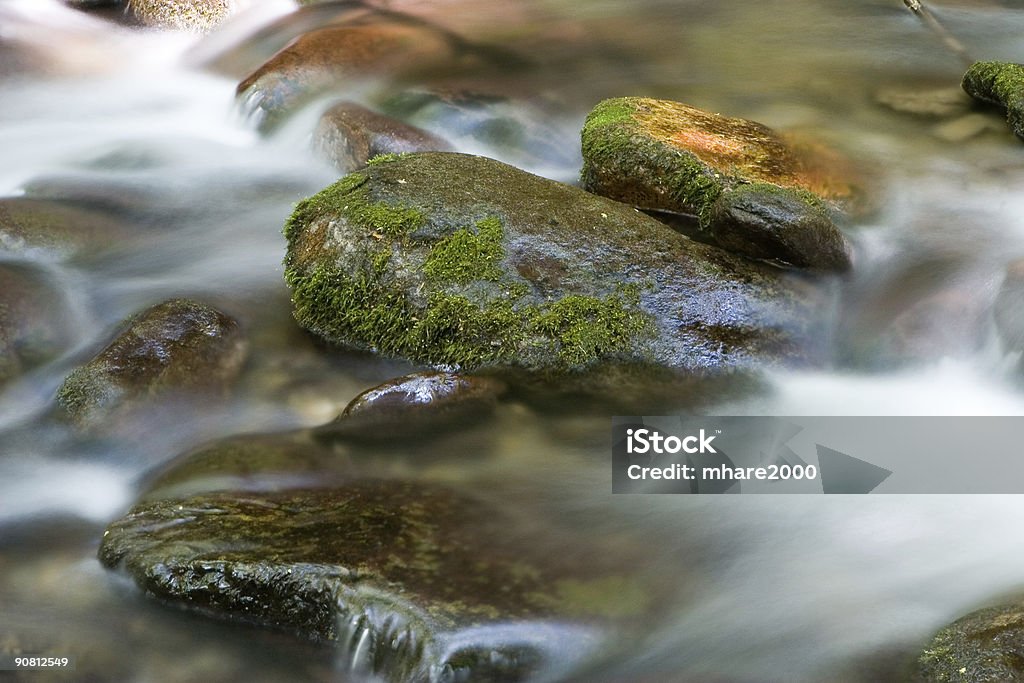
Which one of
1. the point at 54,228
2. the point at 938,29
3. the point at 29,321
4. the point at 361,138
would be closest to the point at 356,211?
the point at 361,138

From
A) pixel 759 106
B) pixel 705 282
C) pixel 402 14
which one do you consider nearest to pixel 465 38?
pixel 402 14

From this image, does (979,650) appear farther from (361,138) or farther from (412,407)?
(361,138)

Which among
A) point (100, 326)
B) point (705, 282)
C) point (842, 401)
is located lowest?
point (100, 326)

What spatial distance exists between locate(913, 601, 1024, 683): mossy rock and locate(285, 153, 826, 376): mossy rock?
6.11 feet

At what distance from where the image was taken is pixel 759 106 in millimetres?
8273

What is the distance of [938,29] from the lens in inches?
378

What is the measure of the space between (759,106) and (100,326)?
531cm

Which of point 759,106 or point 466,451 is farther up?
point 759,106

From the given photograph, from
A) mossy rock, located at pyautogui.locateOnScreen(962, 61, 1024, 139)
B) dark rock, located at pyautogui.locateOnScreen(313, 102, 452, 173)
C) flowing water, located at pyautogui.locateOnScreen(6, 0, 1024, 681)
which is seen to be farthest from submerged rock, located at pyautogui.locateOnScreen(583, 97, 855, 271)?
mossy rock, located at pyautogui.locateOnScreen(962, 61, 1024, 139)

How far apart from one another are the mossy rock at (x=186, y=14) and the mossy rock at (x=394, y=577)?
792 cm

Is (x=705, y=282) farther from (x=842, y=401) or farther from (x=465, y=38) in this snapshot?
(x=465, y=38)

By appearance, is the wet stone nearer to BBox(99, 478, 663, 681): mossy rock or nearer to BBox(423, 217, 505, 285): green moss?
BBox(423, 217, 505, 285): green moss

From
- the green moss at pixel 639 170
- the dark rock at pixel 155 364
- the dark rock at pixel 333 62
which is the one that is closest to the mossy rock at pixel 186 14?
the dark rock at pixel 333 62

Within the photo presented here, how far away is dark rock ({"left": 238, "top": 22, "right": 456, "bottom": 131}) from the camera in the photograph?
28.0ft
